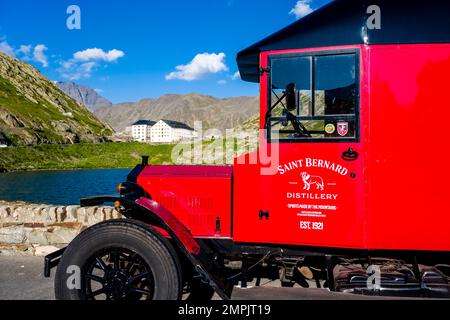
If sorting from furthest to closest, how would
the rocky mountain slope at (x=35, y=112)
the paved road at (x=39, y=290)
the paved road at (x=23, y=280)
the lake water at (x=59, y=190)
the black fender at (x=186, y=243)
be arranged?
the rocky mountain slope at (x=35, y=112) → the lake water at (x=59, y=190) → the paved road at (x=23, y=280) → the paved road at (x=39, y=290) → the black fender at (x=186, y=243)

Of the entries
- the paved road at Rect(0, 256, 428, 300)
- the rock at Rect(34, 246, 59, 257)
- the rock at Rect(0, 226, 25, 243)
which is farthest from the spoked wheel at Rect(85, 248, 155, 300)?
the rock at Rect(0, 226, 25, 243)

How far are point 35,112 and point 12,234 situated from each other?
118 meters

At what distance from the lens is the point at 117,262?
3.78 m

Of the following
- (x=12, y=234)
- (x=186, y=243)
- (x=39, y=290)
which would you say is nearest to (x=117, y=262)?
(x=186, y=243)

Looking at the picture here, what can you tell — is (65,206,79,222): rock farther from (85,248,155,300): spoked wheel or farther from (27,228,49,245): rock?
(85,248,155,300): spoked wheel

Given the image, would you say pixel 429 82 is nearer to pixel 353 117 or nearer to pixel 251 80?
pixel 353 117

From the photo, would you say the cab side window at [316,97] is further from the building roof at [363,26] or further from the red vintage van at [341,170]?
the building roof at [363,26]

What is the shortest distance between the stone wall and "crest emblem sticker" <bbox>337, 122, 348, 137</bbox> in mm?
3924

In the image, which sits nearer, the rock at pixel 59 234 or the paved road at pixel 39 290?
the paved road at pixel 39 290

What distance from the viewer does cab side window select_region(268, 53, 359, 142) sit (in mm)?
3654

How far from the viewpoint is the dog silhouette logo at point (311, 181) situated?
3.71 m

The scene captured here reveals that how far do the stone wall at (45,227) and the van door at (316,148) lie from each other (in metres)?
3.38

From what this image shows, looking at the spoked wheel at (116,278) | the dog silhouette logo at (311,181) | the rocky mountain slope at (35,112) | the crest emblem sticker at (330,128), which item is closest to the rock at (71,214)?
the spoked wheel at (116,278)
